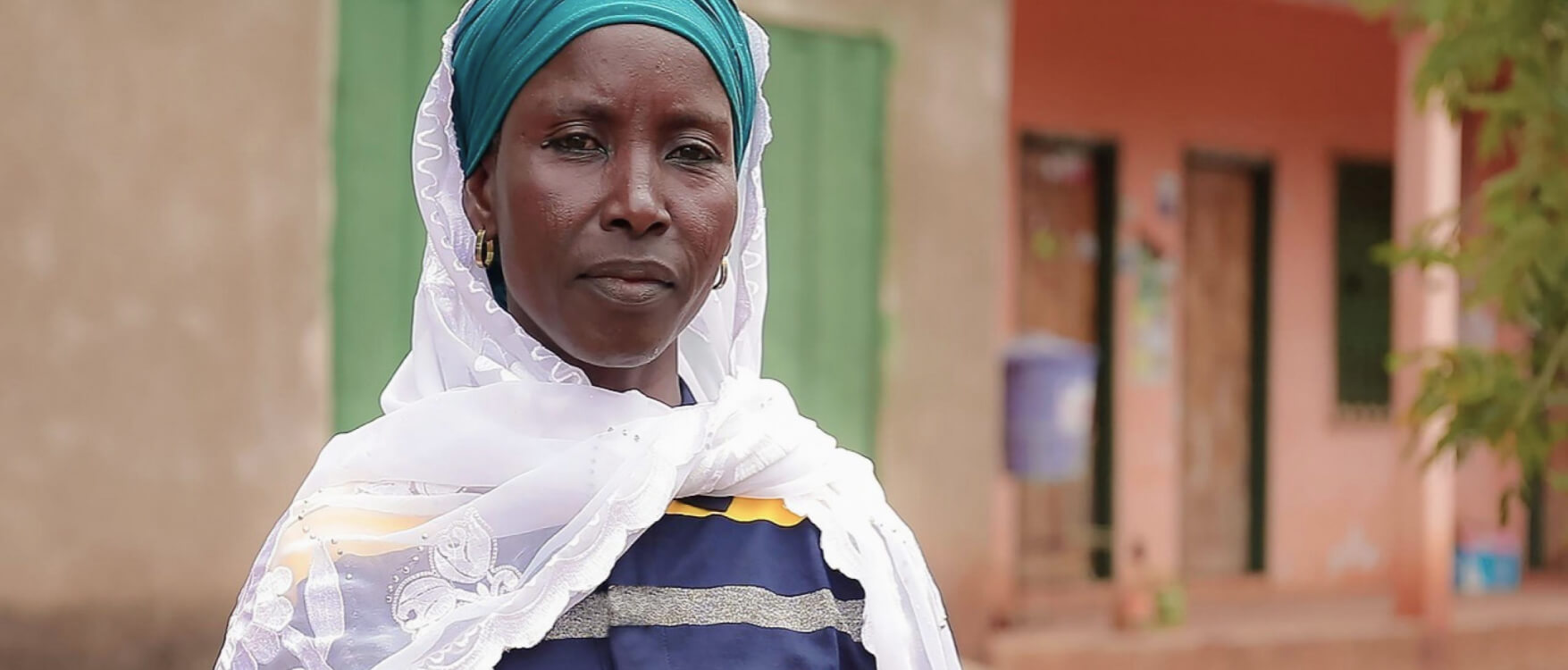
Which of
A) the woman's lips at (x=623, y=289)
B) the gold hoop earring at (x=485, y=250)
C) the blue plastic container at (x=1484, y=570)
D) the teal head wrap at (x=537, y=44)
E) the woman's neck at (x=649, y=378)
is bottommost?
the blue plastic container at (x=1484, y=570)

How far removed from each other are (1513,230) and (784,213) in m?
2.54

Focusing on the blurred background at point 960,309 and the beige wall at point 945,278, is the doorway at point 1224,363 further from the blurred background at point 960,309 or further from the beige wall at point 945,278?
the beige wall at point 945,278

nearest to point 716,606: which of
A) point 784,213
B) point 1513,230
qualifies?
point 1513,230

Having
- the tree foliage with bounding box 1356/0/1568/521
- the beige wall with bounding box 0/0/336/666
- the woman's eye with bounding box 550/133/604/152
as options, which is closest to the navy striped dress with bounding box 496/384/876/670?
the woman's eye with bounding box 550/133/604/152

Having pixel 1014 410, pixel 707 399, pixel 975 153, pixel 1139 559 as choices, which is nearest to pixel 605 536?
pixel 707 399

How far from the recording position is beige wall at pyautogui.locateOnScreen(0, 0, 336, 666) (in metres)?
3.78

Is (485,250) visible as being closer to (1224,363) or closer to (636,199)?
(636,199)

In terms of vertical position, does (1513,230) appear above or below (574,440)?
above

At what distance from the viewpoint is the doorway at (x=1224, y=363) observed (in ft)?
24.7

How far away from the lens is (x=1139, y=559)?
283 inches

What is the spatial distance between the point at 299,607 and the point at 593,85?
513 millimetres

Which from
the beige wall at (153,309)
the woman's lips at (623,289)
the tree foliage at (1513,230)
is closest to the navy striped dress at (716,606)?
the woman's lips at (623,289)

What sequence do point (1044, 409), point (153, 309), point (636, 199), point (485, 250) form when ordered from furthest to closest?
1. point (1044, 409)
2. point (153, 309)
3. point (485, 250)
4. point (636, 199)

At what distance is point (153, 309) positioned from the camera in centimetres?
391
